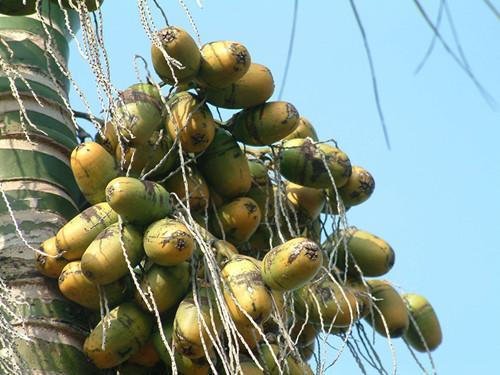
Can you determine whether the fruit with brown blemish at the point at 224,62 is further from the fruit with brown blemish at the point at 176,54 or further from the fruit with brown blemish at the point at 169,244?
the fruit with brown blemish at the point at 169,244

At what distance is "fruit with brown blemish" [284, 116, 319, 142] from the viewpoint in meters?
2.98

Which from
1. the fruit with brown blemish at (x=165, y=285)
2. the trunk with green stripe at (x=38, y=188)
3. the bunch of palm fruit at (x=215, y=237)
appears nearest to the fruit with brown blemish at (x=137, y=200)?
the bunch of palm fruit at (x=215, y=237)

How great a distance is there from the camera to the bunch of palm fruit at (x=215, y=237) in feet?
7.58

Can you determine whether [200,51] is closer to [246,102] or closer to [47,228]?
[246,102]

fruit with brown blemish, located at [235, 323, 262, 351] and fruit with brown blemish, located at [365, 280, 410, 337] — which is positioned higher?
fruit with brown blemish, located at [235, 323, 262, 351]

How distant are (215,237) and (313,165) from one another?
367mm

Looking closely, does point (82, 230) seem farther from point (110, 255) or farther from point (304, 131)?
point (304, 131)

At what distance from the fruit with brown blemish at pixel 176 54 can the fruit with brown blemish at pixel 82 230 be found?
0.33 metres

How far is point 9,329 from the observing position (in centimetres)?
211

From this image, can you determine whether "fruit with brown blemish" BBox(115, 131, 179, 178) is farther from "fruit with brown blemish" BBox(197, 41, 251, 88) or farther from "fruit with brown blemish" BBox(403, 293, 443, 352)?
"fruit with brown blemish" BBox(403, 293, 443, 352)

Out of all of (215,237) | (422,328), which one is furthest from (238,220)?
(422,328)

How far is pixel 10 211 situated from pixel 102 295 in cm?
26

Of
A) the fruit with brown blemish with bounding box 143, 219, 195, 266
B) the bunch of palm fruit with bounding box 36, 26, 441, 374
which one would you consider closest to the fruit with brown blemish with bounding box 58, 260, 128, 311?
the bunch of palm fruit with bounding box 36, 26, 441, 374

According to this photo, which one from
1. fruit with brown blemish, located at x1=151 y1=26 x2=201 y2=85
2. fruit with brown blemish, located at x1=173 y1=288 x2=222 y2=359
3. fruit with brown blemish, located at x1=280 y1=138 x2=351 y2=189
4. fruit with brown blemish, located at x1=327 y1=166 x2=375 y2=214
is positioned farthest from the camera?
fruit with brown blemish, located at x1=327 y1=166 x2=375 y2=214
